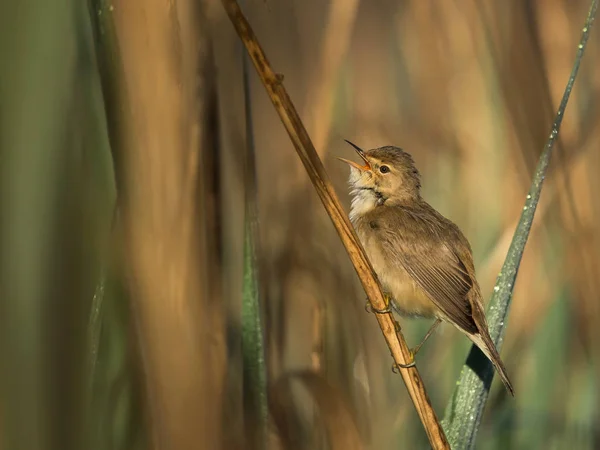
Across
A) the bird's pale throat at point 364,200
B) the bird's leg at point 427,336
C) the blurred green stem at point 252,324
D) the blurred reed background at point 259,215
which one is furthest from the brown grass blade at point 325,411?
the bird's pale throat at point 364,200

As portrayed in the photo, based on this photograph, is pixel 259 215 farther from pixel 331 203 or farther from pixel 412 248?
pixel 331 203

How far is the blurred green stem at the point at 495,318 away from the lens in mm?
1646

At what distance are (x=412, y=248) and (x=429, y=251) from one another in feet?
0.18

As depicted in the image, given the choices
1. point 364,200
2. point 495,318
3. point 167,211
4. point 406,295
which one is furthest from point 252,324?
point 364,200

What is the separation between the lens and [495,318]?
1.71 m

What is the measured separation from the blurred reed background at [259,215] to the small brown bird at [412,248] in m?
0.11

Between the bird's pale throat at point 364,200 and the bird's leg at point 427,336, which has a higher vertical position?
the bird's pale throat at point 364,200

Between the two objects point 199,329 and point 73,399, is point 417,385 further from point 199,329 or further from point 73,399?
point 73,399

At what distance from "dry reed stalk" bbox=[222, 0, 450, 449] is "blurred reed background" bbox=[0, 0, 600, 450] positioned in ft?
0.74

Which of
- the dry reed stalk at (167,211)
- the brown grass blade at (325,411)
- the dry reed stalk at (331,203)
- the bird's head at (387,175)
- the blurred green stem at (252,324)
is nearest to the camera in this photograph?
the dry reed stalk at (331,203)

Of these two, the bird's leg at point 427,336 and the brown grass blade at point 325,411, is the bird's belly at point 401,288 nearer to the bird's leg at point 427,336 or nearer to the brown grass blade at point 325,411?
the bird's leg at point 427,336

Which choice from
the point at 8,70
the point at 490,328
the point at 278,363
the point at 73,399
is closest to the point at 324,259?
the point at 278,363

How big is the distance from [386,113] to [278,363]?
1022 mm

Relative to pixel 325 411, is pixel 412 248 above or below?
above
